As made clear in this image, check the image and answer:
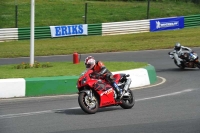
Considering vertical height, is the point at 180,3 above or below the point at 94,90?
above

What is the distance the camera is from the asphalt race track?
32.0 ft

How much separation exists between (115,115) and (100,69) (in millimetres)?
1027

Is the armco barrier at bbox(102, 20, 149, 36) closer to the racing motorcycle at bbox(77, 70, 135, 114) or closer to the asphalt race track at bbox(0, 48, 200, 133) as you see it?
the asphalt race track at bbox(0, 48, 200, 133)

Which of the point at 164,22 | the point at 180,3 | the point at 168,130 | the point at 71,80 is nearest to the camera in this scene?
the point at 168,130

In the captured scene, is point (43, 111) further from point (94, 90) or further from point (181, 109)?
point (181, 109)

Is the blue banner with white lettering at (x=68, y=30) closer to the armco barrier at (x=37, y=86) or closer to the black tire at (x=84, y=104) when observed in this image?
the armco barrier at (x=37, y=86)

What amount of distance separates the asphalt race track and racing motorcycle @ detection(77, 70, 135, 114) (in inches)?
7.0

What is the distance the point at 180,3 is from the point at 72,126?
38971 millimetres

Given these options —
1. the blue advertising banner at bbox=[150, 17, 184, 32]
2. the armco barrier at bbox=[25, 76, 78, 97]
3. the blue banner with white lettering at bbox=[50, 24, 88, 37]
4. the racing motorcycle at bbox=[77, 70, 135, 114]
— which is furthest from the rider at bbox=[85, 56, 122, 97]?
the blue advertising banner at bbox=[150, 17, 184, 32]

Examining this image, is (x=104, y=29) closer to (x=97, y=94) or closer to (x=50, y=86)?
(x=50, y=86)

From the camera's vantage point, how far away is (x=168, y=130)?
9.51m

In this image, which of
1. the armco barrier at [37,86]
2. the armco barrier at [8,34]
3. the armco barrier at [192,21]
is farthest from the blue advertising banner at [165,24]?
the armco barrier at [37,86]

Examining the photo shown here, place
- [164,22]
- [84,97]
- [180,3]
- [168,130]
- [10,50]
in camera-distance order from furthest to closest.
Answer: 1. [180,3]
2. [164,22]
3. [10,50]
4. [84,97]
5. [168,130]

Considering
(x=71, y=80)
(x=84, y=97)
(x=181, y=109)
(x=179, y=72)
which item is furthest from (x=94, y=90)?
(x=179, y=72)
